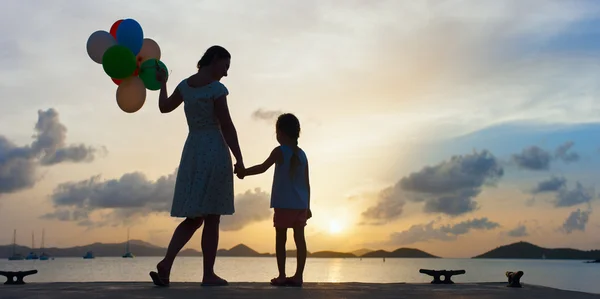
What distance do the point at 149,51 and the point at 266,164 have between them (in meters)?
2.01

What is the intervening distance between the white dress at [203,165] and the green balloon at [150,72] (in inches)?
24.8

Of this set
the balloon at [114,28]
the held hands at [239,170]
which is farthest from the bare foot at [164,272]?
the balloon at [114,28]

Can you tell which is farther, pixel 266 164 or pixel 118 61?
pixel 266 164

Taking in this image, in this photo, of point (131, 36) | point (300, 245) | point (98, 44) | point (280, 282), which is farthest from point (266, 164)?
point (98, 44)

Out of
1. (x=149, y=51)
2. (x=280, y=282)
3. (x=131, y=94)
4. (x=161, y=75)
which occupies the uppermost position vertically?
(x=149, y=51)

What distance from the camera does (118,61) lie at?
7406mm

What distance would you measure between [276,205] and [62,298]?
10.9 feet

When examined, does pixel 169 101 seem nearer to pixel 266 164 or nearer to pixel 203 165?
A: pixel 203 165

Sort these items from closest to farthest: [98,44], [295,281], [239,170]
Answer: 1. [239,170]
2. [295,281]
3. [98,44]

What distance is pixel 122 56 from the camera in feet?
24.3

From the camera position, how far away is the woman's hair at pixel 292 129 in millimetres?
7852

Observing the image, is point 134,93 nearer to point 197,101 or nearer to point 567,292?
point 197,101

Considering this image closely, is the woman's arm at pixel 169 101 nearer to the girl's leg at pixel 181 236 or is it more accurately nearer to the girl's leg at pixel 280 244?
the girl's leg at pixel 181 236

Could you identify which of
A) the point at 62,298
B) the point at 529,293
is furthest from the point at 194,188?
the point at 529,293
